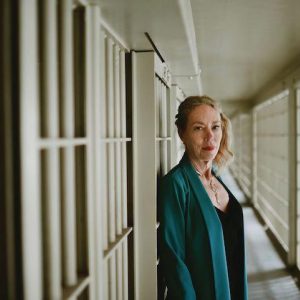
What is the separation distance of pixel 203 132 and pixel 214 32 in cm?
120

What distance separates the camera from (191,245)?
68.7 inches

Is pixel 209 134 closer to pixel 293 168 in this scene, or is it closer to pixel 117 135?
pixel 117 135

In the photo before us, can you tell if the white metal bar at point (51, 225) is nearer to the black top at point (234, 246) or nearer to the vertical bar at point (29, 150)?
the vertical bar at point (29, 150)

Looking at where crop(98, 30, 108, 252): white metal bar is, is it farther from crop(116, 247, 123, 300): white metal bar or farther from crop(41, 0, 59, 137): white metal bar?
crop(41, 0, 59, 137): white metal bar

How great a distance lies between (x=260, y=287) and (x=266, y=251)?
123 cm

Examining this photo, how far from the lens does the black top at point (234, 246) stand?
6.29 feet

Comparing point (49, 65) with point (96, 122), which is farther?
point (96, 122)

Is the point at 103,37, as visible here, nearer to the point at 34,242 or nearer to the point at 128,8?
the point at 128,8

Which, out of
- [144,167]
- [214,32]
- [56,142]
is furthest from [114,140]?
[214,32]

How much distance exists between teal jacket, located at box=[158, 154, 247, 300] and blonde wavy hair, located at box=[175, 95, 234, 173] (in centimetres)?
36

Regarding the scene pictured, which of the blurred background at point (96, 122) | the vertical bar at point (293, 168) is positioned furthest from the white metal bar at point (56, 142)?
the vertical bar at point (293, 168)

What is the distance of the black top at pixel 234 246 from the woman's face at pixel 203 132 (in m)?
0.31

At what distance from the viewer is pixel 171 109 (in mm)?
3189

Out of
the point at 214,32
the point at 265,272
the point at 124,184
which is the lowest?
the point at 265,272
